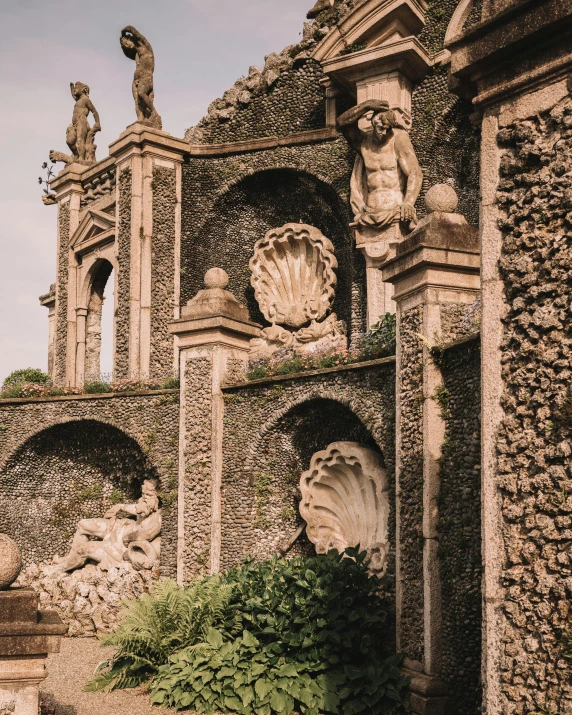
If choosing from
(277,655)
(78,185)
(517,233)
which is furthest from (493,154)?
(78,185)

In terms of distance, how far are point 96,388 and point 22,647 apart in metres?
9.06

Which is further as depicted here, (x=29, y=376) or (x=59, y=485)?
(x=29, y=376)

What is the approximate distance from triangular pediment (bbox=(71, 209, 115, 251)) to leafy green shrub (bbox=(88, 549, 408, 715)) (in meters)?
9.62

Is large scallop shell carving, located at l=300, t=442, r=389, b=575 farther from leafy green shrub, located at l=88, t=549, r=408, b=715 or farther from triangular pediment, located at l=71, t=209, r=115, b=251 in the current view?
triangular pediment, located at l=71, t=209, r=115, b=251

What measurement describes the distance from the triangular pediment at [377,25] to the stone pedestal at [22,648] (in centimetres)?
1134

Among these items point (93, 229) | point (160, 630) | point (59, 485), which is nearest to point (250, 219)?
point (93, 229)

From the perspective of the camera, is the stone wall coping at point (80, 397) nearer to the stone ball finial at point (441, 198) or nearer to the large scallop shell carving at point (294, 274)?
the large scallop shell carving at point (294, 274)

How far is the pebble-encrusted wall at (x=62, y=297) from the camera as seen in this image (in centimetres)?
1880

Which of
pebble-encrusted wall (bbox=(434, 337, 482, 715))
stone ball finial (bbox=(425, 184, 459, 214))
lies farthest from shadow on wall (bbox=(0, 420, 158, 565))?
stone ball finial (bbox=(425, 184, 459, 214))

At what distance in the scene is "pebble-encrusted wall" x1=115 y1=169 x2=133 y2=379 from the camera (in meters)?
16.6

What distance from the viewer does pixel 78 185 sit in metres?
19.2

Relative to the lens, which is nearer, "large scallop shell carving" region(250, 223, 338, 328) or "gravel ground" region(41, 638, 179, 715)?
"gravel ground" region(41, 638, 179, 715)

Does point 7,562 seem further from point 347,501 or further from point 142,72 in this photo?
point 142,72

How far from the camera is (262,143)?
16.7 meters
